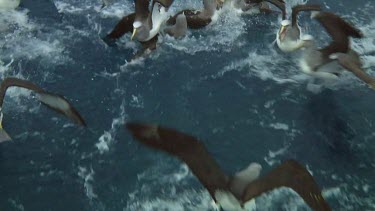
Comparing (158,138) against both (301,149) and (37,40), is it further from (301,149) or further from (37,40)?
(37,40)

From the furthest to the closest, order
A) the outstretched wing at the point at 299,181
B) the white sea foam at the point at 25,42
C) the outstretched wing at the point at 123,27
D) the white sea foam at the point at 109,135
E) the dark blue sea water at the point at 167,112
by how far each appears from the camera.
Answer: the outstretched wing at the point at 123,27
the white sea foam at the point at 25,42
the white sea foam at the point at 109,135
the dark blue sea water at the point at 167,112
the outstretched wing at the point at 299,181

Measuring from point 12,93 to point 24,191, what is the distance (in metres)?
2.78

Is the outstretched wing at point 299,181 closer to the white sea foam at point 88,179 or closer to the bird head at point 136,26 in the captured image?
the white sea foam at point 88,179

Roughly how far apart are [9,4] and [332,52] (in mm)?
8219

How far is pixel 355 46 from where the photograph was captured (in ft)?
40.9

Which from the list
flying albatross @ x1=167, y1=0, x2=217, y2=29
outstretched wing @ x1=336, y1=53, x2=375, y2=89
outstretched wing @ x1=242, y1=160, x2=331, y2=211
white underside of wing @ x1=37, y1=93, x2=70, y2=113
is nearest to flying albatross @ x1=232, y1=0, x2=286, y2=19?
flying albatross @ x1=167, y1=0, x2=217, y2=29

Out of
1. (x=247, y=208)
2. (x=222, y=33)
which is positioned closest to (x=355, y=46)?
(x=222, y=33)

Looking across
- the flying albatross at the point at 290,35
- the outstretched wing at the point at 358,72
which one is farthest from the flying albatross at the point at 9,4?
the outstretched wing at the point at 358,72

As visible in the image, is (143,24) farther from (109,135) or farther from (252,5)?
(252,5)

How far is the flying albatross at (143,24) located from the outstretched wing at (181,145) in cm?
453

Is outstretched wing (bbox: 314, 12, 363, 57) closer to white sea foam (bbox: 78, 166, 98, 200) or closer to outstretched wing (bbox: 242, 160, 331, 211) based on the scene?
outstretched wing (bbox: 242, 160, 331, 211)

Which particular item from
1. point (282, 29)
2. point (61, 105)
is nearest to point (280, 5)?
point (282, 29)

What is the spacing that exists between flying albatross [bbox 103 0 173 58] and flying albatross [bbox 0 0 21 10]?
9.46 feet

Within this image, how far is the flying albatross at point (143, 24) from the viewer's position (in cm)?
1160
